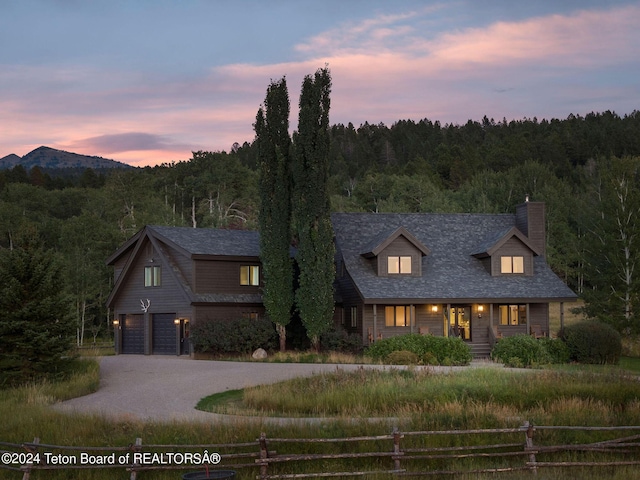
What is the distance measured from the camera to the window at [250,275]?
46.7 m

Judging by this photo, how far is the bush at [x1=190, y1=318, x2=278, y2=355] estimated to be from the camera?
4272 cm

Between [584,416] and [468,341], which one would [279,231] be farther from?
[584,416]

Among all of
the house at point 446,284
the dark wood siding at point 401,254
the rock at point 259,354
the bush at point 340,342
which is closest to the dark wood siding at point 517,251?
the house at point 446,284

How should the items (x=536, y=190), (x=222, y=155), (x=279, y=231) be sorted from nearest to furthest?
(x=279, y=231)
(x=536, y=190)
(x=222, y=155)

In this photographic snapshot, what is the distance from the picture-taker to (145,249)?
157ft

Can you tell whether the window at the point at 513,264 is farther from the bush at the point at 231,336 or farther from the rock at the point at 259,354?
the rock at the point at 259,354

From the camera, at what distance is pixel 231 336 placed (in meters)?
43.0

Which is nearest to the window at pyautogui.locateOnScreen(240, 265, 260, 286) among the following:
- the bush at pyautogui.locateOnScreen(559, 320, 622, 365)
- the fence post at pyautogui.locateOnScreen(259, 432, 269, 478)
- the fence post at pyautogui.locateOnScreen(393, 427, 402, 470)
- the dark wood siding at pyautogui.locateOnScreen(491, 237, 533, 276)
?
the dark wood siding at pyautogui.locateOnScreen(491, 237, 533, 276)

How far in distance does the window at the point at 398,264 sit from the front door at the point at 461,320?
126 inches

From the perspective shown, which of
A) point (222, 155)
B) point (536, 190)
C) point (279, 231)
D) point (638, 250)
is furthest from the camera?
point (222, 155)

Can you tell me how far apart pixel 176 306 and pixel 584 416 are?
1109 inches

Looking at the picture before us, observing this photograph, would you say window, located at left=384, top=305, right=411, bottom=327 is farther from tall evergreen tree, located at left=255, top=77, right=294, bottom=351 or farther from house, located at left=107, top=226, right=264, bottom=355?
house, located at left=107, top=226, right=264, bottom=355

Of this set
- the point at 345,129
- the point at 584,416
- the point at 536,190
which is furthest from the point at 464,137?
the point at 584,416

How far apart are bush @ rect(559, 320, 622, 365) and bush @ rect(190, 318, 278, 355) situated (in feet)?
47.9
